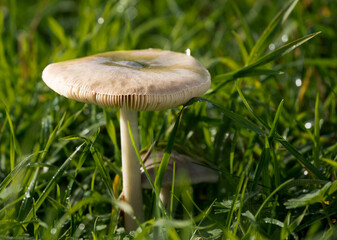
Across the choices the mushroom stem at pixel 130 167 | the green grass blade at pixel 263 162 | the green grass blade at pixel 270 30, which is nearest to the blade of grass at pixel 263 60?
the green grass blade at pixel 270 30

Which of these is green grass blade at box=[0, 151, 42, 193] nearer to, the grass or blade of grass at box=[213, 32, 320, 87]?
the grass

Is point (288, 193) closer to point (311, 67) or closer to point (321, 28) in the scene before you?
point (311, 67)

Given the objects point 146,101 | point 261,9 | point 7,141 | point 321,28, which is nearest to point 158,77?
point 146,101

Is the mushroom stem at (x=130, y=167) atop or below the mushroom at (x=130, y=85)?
below

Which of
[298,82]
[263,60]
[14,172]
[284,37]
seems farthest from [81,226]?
[284,37]

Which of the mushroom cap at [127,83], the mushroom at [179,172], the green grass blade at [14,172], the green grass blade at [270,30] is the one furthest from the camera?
the green grass blade at [270,30]

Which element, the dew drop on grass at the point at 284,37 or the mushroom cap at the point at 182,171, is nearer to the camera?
the mushroom cap at the point at 182,171

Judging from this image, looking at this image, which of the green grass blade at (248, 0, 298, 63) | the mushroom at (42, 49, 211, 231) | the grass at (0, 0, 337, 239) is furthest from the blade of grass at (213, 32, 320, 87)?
the mushroom at (42, 49, 211, 231)

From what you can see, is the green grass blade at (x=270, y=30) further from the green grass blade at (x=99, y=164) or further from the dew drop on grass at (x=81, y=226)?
the dew drop on grass at (x=81, y=226)
